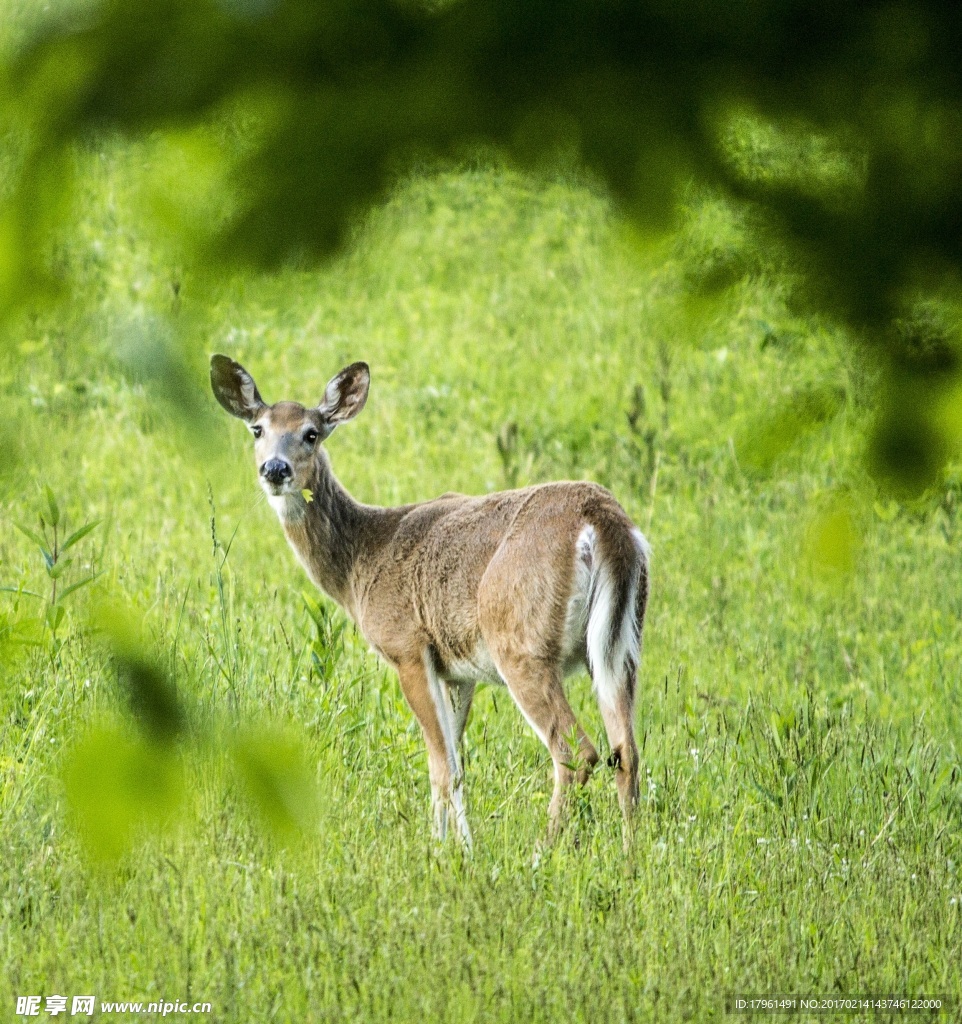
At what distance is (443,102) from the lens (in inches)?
71.2

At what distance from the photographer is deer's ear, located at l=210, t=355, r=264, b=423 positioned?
5961mm

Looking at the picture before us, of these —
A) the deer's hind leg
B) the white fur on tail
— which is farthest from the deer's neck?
the white fur on tail

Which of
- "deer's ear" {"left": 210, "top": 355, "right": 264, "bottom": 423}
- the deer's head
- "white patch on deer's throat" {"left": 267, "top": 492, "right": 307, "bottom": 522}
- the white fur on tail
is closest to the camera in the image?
the white fur on tail

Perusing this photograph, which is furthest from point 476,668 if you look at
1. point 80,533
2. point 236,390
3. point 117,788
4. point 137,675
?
point 117,788

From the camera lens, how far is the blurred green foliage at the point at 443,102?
69.3 inches

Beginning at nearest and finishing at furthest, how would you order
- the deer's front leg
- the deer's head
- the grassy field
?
the grassy field
the deer's front leg
the deer's head

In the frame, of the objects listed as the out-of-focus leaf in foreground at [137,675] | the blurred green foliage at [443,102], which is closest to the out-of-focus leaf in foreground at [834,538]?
the blurred green foliage at [443,102]

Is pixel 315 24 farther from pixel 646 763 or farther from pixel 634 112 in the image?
pixel 646 763

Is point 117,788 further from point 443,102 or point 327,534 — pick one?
point 327,534

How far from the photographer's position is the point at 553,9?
1756mm

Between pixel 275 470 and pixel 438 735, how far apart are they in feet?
4.19

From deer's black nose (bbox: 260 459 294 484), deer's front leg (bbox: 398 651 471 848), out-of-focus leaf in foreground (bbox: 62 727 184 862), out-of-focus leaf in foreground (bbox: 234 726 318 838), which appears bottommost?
deer's front leg (bbox: 398 651 471 848)

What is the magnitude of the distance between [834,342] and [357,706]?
14.2ft

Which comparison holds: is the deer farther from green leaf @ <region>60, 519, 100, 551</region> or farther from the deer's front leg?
green leaf @ <region>60, 519, 100, 551</region>
